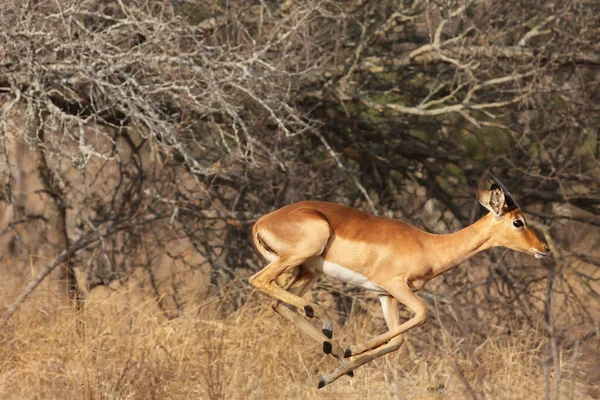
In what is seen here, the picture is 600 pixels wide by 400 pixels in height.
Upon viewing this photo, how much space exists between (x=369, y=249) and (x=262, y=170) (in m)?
4.96

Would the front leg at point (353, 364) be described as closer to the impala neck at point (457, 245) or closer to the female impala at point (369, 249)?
the female impala at point (369, 249)

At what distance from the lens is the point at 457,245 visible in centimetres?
622

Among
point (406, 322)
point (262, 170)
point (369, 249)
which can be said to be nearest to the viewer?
point (406, 322)

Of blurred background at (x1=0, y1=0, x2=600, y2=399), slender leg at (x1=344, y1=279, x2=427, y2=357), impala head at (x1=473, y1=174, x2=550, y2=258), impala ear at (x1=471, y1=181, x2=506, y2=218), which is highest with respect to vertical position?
impala ear at (x1=471, y1=181, x2=506, y2=218)

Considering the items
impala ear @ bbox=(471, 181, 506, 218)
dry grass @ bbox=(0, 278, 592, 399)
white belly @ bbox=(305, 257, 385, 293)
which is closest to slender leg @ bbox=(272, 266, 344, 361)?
white belly @ bbox=(305, 257, 385, 293)

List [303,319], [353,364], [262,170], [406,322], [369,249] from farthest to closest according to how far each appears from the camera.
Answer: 1. [262,170]
2. [303,319]
3. [369,249]
4. [406,322]
5. [353,364]

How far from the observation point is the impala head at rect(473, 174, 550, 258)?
20.2 feet

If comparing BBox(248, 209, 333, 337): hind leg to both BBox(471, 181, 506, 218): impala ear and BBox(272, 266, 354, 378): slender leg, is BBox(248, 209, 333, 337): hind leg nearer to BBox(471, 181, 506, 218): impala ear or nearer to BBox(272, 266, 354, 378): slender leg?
BBox(272, 266, 354, 378): slender leg

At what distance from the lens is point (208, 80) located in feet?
26.4

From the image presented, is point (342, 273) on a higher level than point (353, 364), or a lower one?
higher

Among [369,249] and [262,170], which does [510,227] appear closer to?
[369,249]

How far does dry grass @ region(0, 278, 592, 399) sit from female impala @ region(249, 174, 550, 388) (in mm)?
559

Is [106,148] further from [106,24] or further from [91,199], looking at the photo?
[106,24]

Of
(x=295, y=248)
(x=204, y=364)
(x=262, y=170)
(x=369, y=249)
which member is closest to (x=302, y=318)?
(x=295, y=248)
